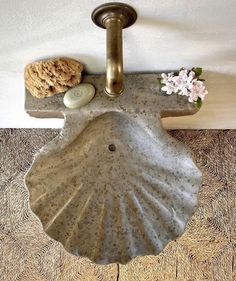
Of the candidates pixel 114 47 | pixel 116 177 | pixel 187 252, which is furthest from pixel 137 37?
pixel 187 252

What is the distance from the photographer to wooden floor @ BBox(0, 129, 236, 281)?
5.23ft

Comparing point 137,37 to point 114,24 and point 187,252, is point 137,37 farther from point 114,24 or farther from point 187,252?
point 187,252

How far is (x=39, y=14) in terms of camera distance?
902 millimetres

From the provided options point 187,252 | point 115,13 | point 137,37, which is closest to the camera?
point 115,13

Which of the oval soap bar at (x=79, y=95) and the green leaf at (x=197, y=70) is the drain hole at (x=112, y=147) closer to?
the oval soap bar at (x=79, y=95)

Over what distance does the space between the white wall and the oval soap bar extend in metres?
0.06

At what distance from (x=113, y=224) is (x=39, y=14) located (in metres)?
0.53

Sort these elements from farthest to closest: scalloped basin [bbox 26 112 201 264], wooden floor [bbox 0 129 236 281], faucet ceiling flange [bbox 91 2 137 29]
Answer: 1. wooden floor [bbox 0 129 236 281]
2. scalloped basin [bbox 26 112 201 264]
3. faucet ceiling flange [bbox 91 2 137 29]

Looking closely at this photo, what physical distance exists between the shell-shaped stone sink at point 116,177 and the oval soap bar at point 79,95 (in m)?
0.02

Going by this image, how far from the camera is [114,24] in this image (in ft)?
2.95

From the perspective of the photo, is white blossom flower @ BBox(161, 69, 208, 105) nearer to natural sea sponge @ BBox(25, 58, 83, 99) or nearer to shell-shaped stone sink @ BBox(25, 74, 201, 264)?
shell-shaped stone sink @ BBox(25, 74, 201, 264)

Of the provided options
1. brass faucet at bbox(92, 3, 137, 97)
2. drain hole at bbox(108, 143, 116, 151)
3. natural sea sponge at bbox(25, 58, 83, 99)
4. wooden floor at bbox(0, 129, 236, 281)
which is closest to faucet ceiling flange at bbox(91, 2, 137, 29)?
brass faucet at bbox(92, 3, 137, 97)

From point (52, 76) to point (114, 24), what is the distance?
266 millimetres

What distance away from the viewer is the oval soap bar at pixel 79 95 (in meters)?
1.11
